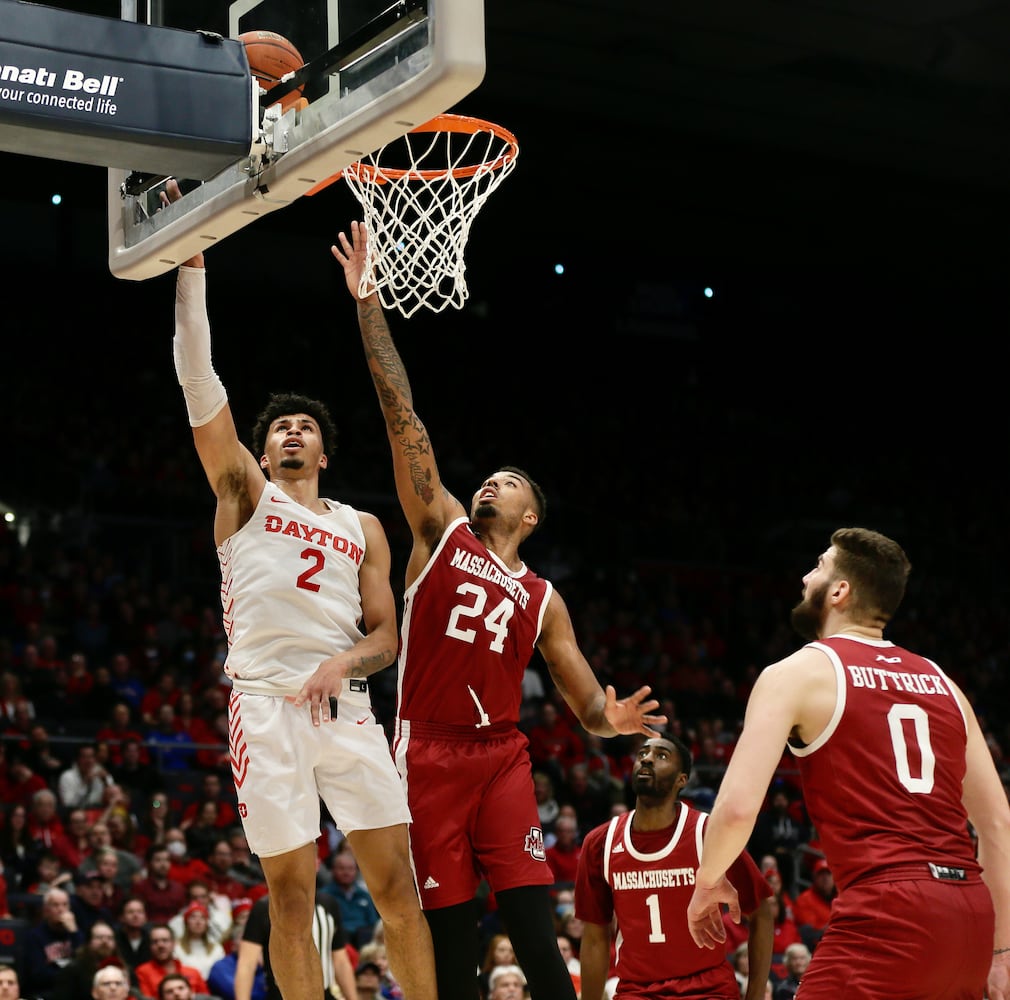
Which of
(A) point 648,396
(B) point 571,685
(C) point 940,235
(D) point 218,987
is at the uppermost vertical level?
(C) point 940,235

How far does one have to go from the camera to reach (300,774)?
543 centimetres

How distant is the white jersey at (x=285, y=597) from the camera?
18.2 ft

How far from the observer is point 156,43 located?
4426 mm

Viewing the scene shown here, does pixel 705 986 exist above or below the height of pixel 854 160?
below

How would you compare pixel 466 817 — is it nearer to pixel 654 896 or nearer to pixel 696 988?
pixel 654 896

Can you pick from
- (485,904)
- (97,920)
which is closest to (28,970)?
(97,920)

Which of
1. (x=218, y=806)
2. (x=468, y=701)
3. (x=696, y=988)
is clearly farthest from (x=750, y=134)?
(x=468, y=701)

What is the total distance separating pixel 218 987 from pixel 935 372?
1949 cm

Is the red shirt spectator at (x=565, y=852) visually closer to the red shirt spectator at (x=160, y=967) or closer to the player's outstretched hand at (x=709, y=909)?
the red shirt spectator at (x=160, y=967)

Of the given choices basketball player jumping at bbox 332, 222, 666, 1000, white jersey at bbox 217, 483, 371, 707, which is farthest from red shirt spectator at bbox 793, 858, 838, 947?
white jersey at bbox 217, 483, 371, 707

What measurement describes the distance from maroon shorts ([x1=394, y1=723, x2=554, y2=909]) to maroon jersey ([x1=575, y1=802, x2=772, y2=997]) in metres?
0.97

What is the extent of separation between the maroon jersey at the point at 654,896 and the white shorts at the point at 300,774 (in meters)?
1.50

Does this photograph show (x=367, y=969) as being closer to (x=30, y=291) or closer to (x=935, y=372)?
(x=30, y=291)

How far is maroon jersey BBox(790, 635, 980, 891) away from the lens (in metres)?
4.16
